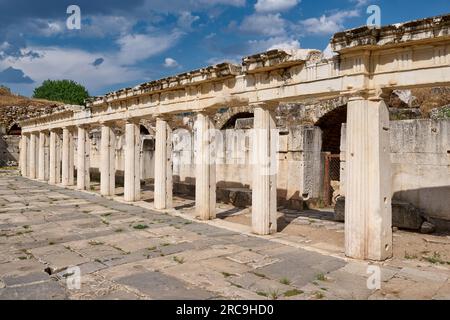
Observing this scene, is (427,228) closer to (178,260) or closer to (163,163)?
(178,260)

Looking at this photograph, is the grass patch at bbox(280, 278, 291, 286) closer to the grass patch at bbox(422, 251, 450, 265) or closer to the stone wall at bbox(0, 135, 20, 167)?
the grass patch at bbox(422, 251, 450, 265)

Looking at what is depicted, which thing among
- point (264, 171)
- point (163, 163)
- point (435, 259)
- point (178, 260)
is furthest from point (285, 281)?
point (163, 163)

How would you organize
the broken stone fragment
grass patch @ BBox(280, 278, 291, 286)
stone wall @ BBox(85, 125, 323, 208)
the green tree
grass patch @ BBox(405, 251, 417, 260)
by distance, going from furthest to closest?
the green tree < stone wall @ BBox(85, 125, 323, 208) < the broken stone fragment < grass patch @ BBox(405, 251, 417, 260) < grass patch @ BBox(280, 278, 291, 286)

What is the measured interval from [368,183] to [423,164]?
13.4 ft

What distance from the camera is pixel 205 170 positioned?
10453 mm

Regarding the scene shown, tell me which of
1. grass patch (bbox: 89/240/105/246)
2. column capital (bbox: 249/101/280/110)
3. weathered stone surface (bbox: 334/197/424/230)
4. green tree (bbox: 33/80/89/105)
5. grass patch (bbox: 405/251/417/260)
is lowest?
grass patch (bbox: 405/251/417/260)

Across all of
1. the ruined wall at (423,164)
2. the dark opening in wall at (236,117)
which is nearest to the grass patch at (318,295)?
the ruined wall at (423,164)

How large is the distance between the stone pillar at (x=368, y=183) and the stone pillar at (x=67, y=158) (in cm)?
1594

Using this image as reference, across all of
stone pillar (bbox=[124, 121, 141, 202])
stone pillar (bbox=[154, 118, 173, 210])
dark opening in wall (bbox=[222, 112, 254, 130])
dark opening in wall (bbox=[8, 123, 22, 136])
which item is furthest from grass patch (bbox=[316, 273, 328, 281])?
dark opening in wall (bbox=[8, 123, 22, 136])

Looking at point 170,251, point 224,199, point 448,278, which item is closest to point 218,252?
point 170,251

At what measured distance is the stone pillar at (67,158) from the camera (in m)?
19.1

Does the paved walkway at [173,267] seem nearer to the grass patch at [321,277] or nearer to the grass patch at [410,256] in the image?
the grass patch at [321,277]

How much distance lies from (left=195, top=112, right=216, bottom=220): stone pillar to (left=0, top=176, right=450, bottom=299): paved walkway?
0.76m

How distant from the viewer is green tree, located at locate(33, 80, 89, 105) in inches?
2741
